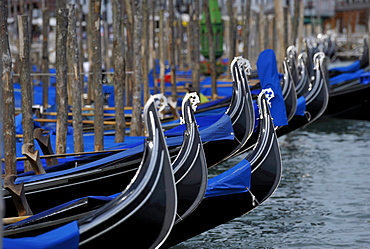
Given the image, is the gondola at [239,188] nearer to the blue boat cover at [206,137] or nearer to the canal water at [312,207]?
the blue boat cover at [206,137]

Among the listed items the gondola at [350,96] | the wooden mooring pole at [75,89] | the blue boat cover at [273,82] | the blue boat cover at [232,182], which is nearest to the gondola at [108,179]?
the blue boat cover at [232,182]

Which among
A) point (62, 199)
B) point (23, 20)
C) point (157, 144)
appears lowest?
point (62, 199)

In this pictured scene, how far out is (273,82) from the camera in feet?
24.8

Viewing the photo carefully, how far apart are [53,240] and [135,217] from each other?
0.44m

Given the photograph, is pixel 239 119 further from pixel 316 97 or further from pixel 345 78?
pixel 345 78

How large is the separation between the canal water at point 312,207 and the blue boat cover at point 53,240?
249cm

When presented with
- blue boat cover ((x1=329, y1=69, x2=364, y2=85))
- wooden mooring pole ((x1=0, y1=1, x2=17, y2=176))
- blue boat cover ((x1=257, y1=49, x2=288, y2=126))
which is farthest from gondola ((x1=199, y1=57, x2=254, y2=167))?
blue boat cover ((x1=329, y1=69, x2=364, y2=85))

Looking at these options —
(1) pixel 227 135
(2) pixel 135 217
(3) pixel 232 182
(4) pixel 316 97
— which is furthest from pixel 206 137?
(4) pixel 316 97

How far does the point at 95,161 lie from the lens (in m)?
5.95

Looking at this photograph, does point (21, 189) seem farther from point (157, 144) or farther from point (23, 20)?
point (23, 20)

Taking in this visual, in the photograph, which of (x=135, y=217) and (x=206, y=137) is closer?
(x=135, y=217)

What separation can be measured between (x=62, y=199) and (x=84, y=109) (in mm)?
4488

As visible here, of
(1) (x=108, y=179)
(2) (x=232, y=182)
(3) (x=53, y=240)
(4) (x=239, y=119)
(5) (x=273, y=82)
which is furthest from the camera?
(5) (x=273, y=82)

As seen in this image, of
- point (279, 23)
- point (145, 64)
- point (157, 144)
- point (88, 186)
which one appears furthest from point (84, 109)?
point (157, 144)
